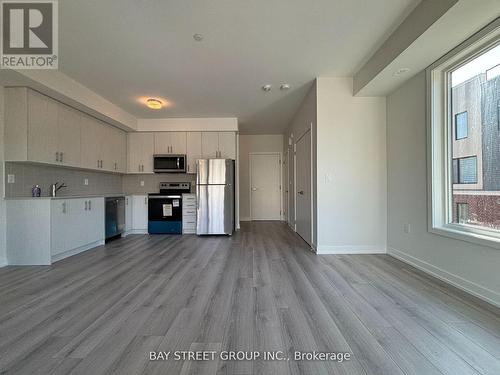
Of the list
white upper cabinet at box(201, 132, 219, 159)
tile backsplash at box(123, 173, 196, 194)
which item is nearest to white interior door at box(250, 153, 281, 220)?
white upper cabinet at box(201, 132, 219, 159)

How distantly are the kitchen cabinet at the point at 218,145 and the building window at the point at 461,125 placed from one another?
3914 millimetres

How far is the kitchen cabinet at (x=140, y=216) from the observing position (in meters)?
5.34

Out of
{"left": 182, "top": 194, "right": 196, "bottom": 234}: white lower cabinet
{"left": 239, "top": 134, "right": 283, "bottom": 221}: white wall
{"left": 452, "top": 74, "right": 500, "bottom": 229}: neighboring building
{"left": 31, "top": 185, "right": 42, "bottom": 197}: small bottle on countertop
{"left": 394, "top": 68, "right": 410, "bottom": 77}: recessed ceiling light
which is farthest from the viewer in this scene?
{"left": 239, "top": 134, "right": 283, "bottom": 221}: white wall

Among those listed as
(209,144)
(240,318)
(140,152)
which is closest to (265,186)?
(209,144)

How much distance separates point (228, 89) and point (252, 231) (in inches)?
124

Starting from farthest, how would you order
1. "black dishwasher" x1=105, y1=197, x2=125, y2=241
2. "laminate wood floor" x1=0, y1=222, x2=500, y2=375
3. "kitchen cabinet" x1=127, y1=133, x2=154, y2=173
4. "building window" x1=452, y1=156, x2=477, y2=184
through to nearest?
"kitchen cabinet" x1=127, y1=133, x2=154, y2=173 < "black dishwasher" x1=105, y1=197, x2=125, y2=241 < "building window" x1=452, y1=156, x2=477, y2=184 < "laminate wood floor" x1=0, y1=222, x2=500, y2=375

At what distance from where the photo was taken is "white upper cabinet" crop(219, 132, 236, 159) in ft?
18.0

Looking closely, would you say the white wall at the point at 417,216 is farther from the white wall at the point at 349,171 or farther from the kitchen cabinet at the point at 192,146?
the kitchen cabinet at the point at 192,146

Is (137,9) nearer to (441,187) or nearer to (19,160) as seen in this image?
(19,160)

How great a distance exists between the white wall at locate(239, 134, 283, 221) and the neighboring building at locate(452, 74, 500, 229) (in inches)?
201

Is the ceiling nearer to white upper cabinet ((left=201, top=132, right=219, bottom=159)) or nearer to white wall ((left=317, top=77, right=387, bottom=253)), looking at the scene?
white wall ((left=317, top=77, right=387, bottom=253))

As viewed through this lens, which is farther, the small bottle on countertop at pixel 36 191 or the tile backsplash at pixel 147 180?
the tile backsplash at pixel 147 180

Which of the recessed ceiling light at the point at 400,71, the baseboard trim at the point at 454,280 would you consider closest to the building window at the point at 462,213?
the baseboard trim at the point at 454,280

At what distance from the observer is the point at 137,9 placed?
2.12 metres
